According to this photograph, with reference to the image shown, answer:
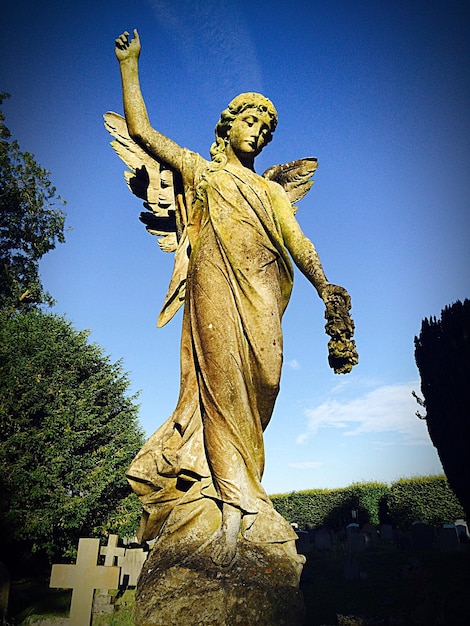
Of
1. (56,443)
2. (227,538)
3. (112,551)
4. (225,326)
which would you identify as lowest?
(112,551)

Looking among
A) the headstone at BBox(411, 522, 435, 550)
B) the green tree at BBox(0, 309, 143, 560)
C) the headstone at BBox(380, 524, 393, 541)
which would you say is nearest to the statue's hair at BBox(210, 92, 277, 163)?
the green tree at BBox(0, 309, 143, 560)

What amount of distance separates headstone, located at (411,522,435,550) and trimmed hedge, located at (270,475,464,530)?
5671 millimetres

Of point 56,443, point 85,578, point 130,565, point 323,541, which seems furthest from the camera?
point 323,541

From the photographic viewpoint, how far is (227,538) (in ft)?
8.15

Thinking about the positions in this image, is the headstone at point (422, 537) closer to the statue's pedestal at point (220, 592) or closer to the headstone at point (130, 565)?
the headstone at point (130, 565)

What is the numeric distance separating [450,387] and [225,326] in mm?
15875

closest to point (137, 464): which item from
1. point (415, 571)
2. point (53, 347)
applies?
point (415, 571)

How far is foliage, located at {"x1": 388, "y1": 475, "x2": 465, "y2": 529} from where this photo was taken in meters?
20.0

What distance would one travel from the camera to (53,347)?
13.9 metres

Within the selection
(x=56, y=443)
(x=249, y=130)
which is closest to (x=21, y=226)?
(x=56, y=443)

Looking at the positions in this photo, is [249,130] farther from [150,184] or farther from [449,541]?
[449,541]

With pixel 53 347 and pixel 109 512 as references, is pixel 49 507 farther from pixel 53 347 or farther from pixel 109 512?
pixel 53 347

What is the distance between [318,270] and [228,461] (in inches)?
56.7

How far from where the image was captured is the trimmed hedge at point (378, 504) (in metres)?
20.2
